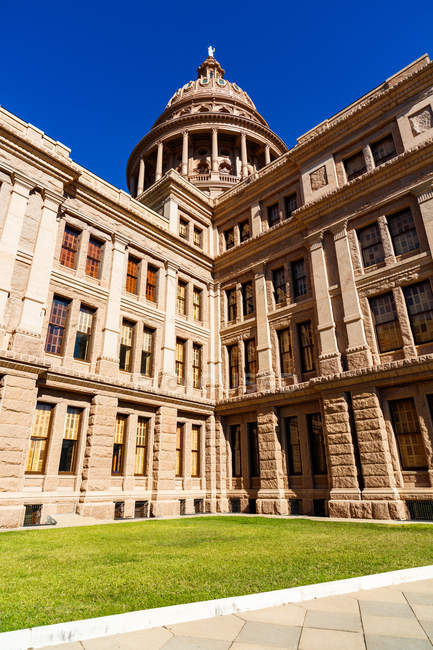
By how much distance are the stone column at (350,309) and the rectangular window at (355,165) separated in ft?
10.8

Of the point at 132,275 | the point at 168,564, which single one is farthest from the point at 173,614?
the point at 132,275

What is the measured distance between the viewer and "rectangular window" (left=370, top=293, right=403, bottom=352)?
16.9m

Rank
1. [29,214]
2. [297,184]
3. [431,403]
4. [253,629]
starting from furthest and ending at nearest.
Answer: [297,184] < [29,214] < [431,403] < [253,629]

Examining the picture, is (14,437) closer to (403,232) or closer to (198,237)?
(198,237)

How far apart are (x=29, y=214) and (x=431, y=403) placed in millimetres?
18989

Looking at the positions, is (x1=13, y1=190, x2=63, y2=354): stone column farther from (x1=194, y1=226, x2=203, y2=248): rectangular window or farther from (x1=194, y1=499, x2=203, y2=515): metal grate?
(x1=194, y1=499, x2=203, y2=515): metal grate

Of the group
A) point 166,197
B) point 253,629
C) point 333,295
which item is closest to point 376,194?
point 333,295

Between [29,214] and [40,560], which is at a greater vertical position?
[29,214]

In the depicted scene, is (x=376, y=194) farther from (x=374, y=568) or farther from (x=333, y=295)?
(x=374, y=568)

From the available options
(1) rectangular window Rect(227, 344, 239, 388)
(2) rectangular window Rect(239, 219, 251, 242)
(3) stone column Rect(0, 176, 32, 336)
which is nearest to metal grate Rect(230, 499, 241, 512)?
(1) rectangular window Rect(227, 344, 239, 388)

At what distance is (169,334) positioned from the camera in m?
22.1

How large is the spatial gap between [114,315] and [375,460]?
1374cm

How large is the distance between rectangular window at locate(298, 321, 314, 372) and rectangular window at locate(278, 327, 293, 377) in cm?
70

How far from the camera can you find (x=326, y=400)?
57.8 feet
